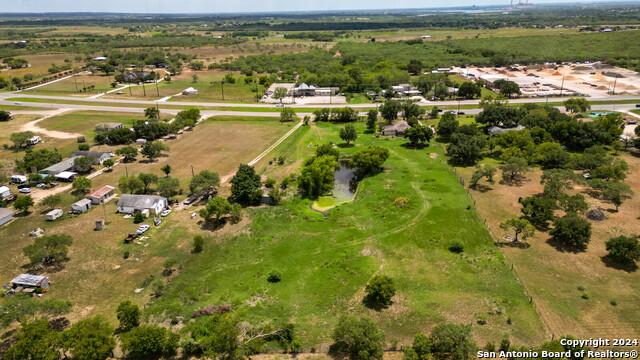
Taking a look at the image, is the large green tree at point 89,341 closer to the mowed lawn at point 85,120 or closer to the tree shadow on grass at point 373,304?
the tree shadow on grass at point 373,304

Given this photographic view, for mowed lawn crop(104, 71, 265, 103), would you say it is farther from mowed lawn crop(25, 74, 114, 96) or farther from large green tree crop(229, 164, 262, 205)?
large green tree crop(229, 164, 262, 205)

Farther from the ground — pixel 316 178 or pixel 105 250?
pixel 316 178

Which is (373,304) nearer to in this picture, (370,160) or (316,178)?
(316,178)

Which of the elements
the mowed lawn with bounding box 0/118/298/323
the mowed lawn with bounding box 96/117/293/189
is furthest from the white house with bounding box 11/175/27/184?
the mowed lawn with bounding box 96/117/293/189

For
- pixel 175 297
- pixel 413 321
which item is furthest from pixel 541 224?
pixel 175 297

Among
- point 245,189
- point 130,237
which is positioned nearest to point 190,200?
point 245,189

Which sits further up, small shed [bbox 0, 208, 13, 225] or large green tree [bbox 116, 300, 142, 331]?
small shed [bbox 0, 208, 13, 225]
